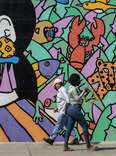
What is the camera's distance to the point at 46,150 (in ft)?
25.9

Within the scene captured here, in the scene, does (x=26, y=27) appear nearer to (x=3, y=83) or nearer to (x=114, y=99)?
(x=3, y=83)

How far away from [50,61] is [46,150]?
7.02ft

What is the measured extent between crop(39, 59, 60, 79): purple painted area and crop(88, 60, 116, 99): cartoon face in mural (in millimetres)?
882

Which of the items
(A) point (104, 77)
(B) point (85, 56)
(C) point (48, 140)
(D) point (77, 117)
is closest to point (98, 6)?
(B) point (85, 56)

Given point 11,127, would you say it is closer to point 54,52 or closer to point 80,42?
point 54,52

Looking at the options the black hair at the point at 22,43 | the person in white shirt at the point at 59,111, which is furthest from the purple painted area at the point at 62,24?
the person in white shirt at the point at 59,111

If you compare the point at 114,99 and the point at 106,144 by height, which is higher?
the point at 114,99

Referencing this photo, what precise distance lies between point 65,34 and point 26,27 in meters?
0.95

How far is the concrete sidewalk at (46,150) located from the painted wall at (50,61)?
279 mm

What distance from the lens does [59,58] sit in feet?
28.8

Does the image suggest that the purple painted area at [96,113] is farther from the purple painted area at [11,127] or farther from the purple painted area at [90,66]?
the purple painted area at [11,127]

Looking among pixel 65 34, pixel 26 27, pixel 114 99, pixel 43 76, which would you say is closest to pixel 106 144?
pixel 114 99

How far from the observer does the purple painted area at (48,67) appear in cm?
873

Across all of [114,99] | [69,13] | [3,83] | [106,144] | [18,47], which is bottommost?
[106,144]
